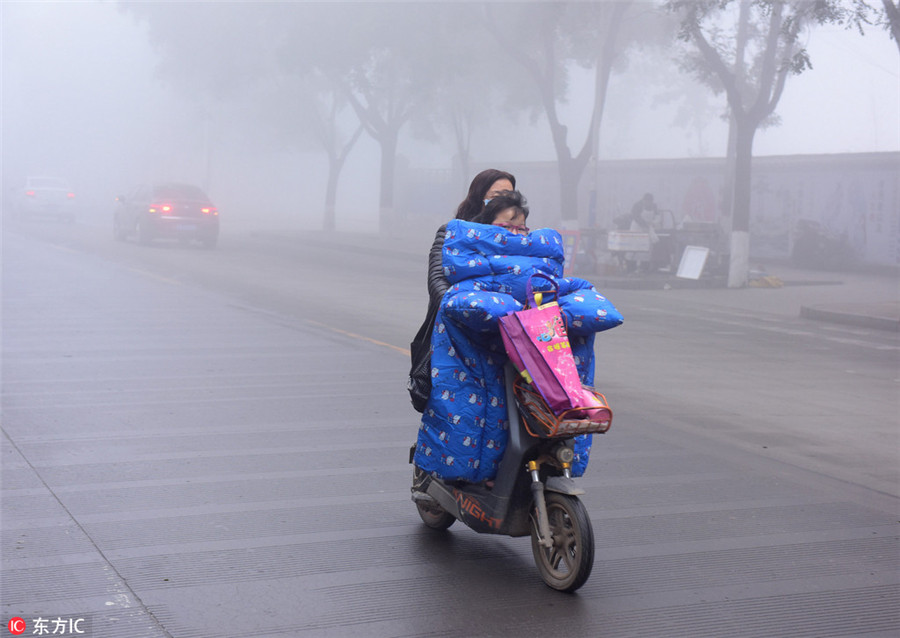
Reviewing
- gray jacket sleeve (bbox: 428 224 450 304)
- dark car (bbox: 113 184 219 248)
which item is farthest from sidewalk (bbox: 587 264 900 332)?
gray jacket sleeve (bbox: 428 224 450 304)

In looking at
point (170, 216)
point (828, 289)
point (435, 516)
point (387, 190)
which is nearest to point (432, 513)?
point (435, 516)

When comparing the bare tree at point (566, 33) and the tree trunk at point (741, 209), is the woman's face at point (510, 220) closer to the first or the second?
the tree trunk at point (741, 209)

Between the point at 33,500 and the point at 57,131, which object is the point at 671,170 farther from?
the point at 57,131

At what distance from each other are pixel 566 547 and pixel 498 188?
5.22ft

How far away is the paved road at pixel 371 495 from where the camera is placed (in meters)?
4.20

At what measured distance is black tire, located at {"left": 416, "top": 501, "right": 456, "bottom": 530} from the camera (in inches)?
202

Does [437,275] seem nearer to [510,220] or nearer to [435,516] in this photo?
[510,220]

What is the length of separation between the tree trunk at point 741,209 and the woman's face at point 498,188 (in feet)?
58.4

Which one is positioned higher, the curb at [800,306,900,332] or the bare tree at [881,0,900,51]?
the bare tree at [881,0,900,51]

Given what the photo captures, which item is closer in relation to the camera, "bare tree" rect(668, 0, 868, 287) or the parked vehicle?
"bare tree" rect(668, 0, 868, 287)

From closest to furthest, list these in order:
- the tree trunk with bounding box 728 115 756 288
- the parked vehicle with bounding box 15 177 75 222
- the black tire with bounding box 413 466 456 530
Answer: the black tire with bounding box 413 466 456 530 → the tree trunk with bounding box 728 115 756 288 → the parked vehicle with bounding box 15 177 75 222

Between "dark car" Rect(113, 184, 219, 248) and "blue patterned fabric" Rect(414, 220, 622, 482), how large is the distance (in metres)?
24.5

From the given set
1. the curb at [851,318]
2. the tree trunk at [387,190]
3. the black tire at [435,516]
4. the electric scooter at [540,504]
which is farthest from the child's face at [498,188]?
the tree trunk at [387,190]

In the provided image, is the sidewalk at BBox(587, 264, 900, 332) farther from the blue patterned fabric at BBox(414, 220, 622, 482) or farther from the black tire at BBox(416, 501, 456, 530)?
the blue patterned fabric at BBox(414, 220, 622, 482)
